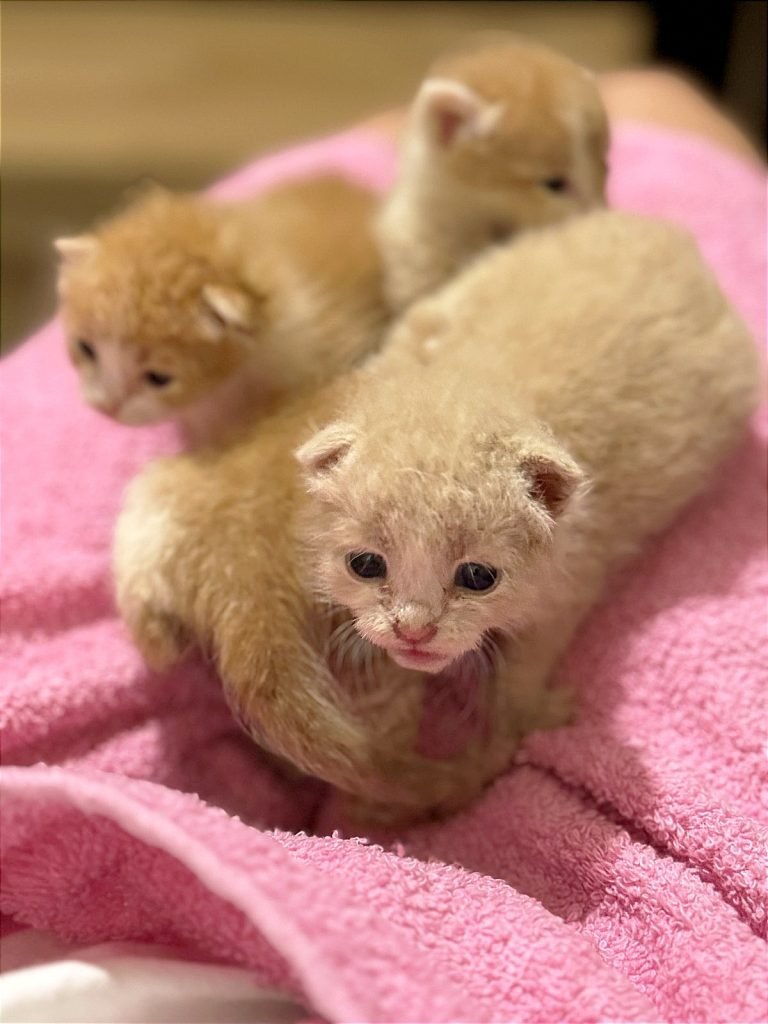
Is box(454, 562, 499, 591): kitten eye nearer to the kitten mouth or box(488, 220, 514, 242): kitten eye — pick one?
the kitten mouth

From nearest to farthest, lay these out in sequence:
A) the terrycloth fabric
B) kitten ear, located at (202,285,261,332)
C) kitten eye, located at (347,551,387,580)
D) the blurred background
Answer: the terrycloth fabric, kitten eye, located at (347,551,387,580), kitten ear, located at (202,285,261,332), the blurred background

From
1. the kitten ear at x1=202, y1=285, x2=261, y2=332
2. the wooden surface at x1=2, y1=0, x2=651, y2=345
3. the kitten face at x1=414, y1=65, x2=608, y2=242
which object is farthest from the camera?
the wooden surface at x1=2, y1=0, x2=651, y2=345

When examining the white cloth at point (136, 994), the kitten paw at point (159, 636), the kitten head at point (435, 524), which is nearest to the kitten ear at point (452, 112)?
the kitten head at point (435, 524)

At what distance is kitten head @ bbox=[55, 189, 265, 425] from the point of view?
1033 millimetres

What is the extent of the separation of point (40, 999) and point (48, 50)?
2903 millimetres

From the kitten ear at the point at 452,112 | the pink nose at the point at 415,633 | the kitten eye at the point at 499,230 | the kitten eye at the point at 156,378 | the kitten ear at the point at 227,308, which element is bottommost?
the kitten eye at the point at 156,378

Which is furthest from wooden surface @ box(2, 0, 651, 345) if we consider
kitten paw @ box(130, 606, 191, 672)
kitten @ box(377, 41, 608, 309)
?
kitten paw @ box(130, 606, 191, 672)

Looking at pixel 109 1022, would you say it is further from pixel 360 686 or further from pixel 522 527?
pixel 522 527

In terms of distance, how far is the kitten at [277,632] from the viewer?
853mm

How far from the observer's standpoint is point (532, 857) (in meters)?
0.90

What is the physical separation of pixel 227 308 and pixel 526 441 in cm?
40

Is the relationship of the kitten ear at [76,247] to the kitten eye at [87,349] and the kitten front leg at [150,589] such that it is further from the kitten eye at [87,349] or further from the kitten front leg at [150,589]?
the kitten front leg at [150,589]

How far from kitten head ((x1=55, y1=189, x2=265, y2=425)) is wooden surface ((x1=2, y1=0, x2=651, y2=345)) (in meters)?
1.22

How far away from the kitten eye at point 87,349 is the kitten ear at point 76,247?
92 mm
